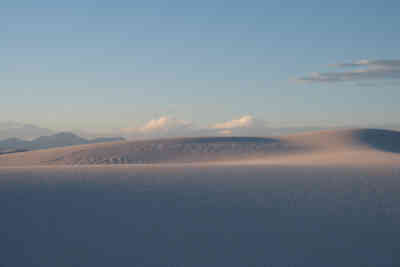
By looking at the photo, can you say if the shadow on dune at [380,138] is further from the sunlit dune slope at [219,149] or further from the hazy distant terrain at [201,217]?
the hazy distant terrain at [201,217]

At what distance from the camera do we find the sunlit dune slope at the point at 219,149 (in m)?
23.1

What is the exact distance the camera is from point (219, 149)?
83.3 ft

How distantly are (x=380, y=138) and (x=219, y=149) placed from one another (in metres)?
12.0

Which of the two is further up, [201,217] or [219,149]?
[219,149]

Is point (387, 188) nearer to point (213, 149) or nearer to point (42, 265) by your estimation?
point (42, 265)

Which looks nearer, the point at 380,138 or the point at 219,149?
the point at 219,149

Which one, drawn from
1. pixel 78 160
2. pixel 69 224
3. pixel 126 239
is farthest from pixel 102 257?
pixel 78 160

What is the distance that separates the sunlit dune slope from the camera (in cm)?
2314

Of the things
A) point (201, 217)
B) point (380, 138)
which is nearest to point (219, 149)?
point (380, 138)

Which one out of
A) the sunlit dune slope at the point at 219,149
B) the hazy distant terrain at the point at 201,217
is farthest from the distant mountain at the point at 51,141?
the hazy distant terrain at the point at 201,217

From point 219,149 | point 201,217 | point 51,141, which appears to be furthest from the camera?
Answer: point 51,141

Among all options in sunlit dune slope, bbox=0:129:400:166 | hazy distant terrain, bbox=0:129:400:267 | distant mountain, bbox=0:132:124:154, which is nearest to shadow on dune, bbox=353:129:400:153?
sunlit dune slope, bbox=0:129:400:166

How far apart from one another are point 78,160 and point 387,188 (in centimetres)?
1823

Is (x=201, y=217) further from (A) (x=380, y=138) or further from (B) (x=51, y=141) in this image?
(B) (x=51, y=141)
